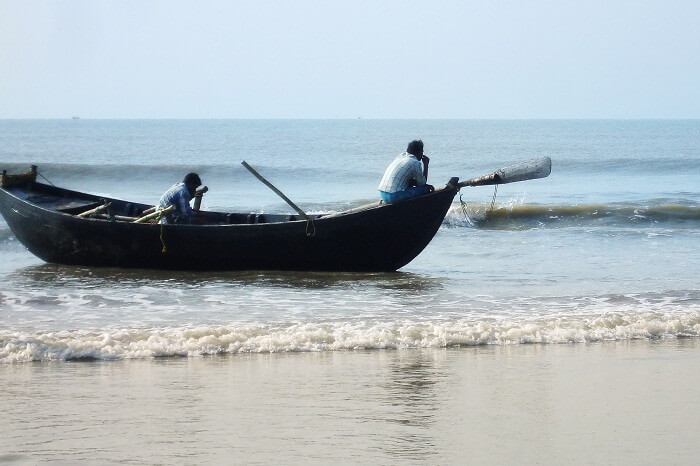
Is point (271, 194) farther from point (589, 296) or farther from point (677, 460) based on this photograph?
point (677, 460)

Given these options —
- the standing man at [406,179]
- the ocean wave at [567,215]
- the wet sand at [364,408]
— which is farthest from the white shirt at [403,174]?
the ocean wave at [567,215]

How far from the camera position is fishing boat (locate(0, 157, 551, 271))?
39.5 ft

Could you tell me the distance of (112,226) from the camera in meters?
12.8

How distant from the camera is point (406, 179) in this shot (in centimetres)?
1194

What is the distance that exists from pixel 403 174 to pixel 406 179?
0.08 meters

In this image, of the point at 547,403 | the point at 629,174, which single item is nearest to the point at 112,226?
the point at 547,403

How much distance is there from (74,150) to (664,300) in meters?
50.6

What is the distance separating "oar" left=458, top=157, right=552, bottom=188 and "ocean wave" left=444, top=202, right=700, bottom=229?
28.3ft

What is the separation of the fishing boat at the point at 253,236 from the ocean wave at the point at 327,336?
2764 millimetres

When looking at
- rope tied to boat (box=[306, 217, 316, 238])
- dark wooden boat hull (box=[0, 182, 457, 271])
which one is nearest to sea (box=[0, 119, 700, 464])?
dark wooden boat hull (box=[0, 182, 457, 271])

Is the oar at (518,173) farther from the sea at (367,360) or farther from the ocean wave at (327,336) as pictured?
the ocean wave at (327,336)

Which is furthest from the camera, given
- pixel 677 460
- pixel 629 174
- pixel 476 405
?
pixel 629 174

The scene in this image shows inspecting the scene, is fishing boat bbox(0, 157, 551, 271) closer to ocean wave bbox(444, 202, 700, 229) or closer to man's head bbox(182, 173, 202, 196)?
man's head bbox(182, 173, 202, 196)

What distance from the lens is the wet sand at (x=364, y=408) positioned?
5462 millimetres
